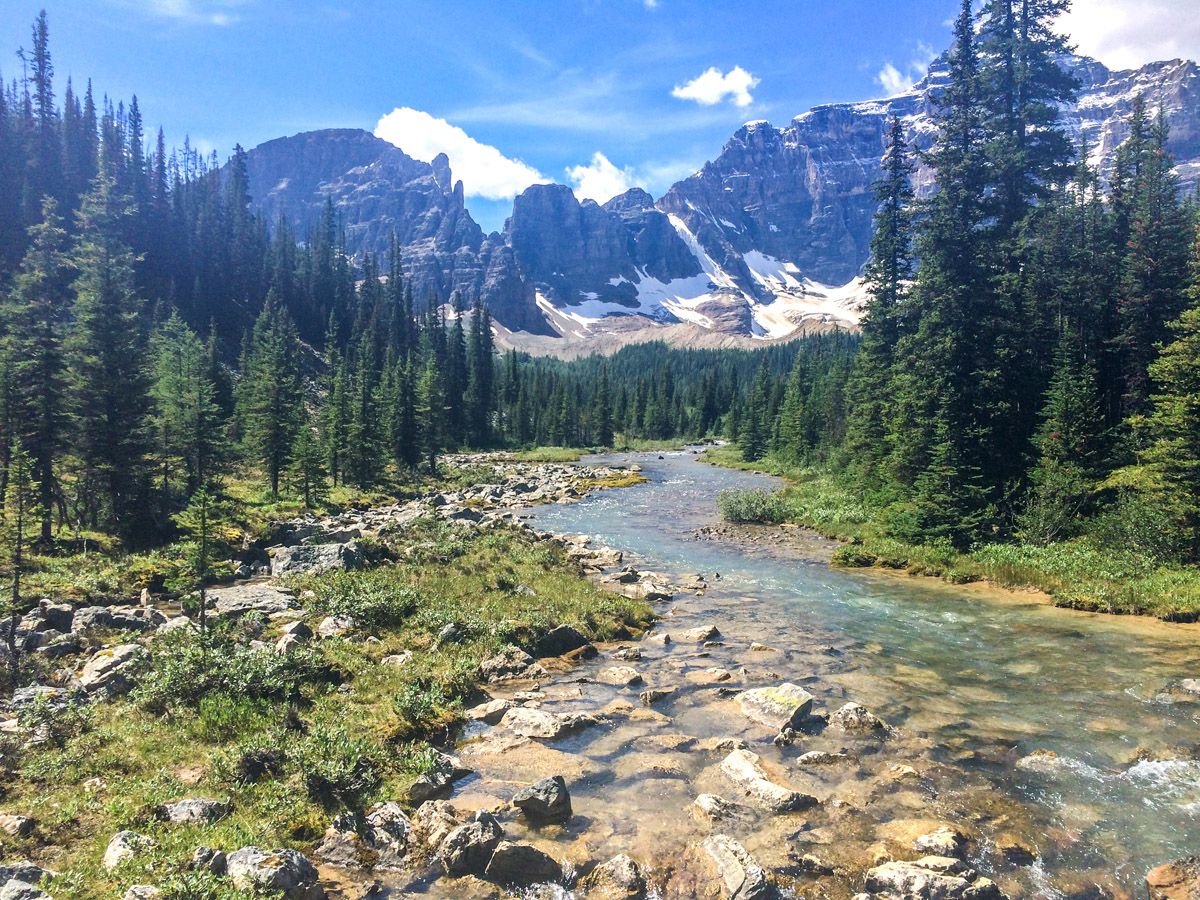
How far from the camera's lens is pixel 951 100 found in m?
33.2

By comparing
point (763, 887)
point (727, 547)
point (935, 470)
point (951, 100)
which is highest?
point (951, 100)

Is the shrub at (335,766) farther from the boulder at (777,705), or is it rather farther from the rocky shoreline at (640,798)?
the boulder at (777,705)

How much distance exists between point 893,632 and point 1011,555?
943 centimetres

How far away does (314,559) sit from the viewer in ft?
70.0

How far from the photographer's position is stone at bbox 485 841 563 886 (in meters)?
7.21

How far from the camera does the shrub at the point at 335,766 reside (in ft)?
27.7

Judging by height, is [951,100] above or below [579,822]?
above

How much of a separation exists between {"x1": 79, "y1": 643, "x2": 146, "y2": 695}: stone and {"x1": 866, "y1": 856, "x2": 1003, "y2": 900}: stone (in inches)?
481

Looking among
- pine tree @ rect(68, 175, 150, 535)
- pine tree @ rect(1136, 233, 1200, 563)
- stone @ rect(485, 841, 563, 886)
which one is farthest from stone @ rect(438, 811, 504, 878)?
pine tree @ rect(68, 175, 150, 535)

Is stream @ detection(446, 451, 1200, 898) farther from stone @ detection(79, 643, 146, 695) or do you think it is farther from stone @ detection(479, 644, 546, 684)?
stone @ detection(79, 643, 146, 695)

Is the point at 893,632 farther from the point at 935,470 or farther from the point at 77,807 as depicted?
the point at 77,807

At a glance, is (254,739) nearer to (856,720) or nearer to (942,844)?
(942,844)

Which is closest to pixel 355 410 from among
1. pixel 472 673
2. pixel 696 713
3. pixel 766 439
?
pixel 472 673

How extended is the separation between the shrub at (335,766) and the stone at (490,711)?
2.47 meters
